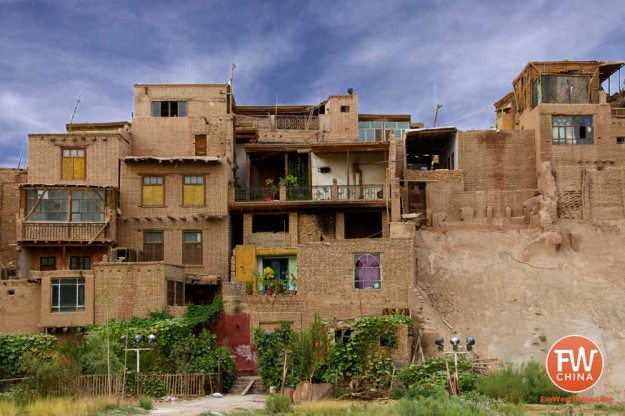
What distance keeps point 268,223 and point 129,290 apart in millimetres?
10111

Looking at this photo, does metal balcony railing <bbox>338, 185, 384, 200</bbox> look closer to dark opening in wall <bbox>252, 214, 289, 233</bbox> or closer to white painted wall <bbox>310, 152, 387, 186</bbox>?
white painted wall <bbox>310, 152, 387, 186</bbox>

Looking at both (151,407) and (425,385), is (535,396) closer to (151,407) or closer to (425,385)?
(425,385)

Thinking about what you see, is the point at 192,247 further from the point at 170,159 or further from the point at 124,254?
the point at 170,159

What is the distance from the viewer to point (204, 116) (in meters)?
42.5

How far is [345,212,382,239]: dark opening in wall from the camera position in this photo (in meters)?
42.2

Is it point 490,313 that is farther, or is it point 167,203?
point 167,203

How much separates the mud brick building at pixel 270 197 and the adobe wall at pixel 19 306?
0.19ft

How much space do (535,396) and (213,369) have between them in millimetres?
12193

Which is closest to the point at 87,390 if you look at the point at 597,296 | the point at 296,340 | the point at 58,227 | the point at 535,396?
the point at 296,340

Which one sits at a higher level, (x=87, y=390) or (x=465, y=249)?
(x=465, y=249)

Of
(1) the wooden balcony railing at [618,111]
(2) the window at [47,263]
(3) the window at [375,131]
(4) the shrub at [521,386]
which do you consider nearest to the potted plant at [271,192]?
(3) the window at [375,131]

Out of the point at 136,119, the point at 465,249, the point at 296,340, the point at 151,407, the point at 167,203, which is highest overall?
the point at 136,119

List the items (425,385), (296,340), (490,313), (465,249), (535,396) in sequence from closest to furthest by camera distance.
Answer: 1. (535,396)
2. (425,385)
3. (296,340)
4. (490,313)
5. (465,249)

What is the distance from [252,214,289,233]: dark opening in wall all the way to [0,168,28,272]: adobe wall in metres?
12.0
